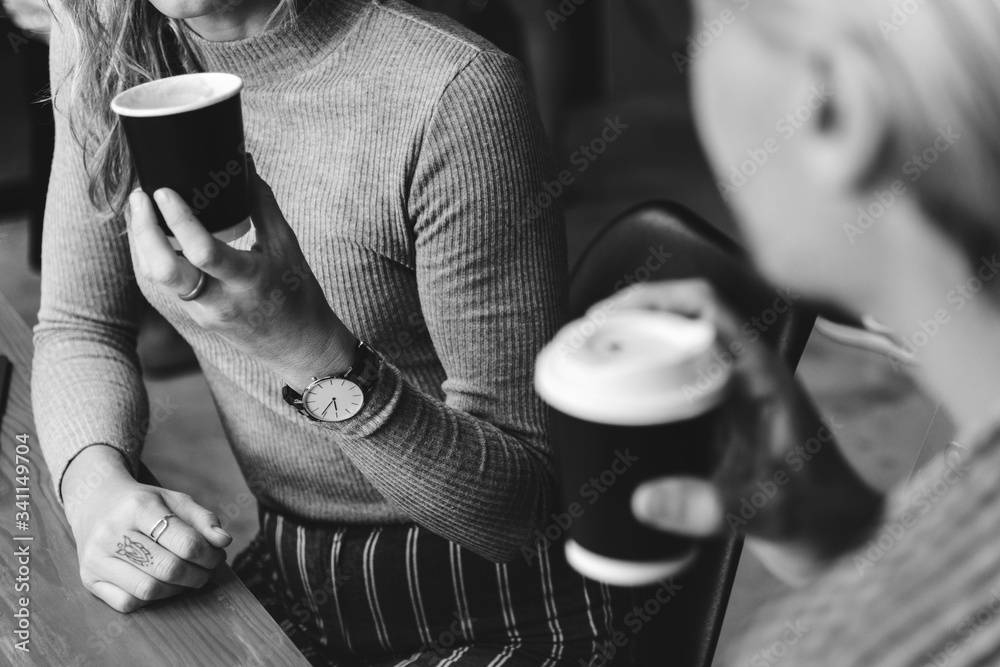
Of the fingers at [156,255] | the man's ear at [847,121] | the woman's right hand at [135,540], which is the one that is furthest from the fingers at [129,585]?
the man's ear at [847,121]

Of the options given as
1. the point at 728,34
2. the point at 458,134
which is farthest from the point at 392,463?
the point at 728,34

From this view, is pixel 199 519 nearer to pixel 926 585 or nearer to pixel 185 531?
pixel 185 531

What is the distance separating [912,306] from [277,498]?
0.90 metres

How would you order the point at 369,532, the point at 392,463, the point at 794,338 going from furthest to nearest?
the point at 369,532
the point at 392,463
the point at 794,338

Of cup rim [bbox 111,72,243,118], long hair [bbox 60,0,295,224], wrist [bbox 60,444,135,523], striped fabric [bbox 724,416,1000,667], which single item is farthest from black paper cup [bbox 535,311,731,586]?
long hair [bbox 60,0,295,224]

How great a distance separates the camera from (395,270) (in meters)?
0.96

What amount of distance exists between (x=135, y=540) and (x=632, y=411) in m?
0.51

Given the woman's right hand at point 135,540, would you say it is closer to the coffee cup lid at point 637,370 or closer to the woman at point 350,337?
the woman at point 350,337

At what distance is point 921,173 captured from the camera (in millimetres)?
337

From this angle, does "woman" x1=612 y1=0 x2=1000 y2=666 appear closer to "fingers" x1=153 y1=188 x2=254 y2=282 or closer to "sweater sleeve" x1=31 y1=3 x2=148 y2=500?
"fingers" x1=153 y1=188 x2=254 y2=282

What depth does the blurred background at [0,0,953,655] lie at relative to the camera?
724mm

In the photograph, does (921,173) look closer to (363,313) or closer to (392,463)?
(392,463)

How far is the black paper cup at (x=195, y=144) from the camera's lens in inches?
25.5

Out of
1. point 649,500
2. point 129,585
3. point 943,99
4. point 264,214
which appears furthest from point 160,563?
point 943,99
